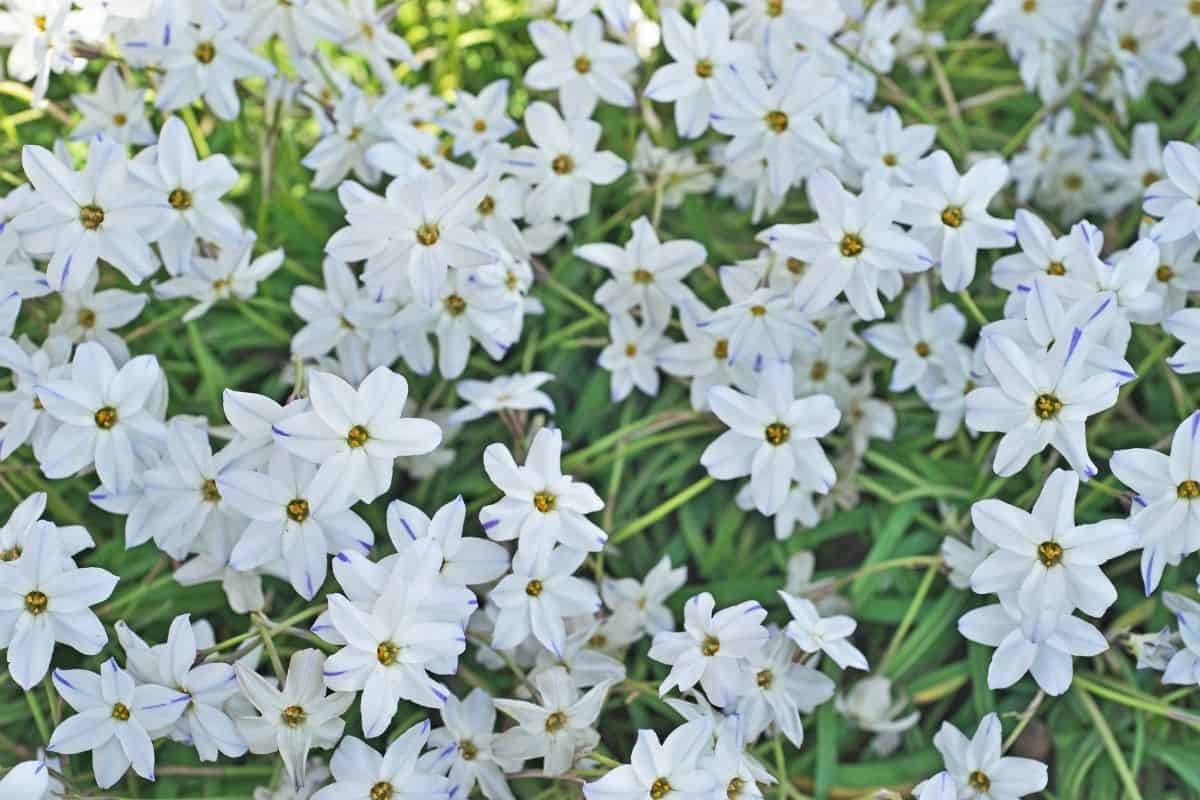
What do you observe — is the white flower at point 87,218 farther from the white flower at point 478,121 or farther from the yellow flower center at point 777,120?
the yellow flower center at point 777,120

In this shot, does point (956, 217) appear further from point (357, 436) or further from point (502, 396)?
point (357, 436)

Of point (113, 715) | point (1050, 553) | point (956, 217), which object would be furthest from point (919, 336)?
point (113, 715)

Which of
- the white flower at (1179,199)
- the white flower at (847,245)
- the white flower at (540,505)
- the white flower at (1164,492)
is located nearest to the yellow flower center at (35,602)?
the white flower at (540,505)

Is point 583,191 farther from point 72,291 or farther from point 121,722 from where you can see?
point 121,722

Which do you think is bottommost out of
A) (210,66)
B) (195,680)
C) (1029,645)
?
(195,680)

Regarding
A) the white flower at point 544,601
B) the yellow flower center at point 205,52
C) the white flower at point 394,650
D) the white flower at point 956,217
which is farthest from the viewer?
the yellow flower center at point 205,52

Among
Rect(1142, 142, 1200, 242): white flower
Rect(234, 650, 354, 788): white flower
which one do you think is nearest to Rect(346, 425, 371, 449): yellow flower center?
Rect(234, 650, 354, 788): white flower
